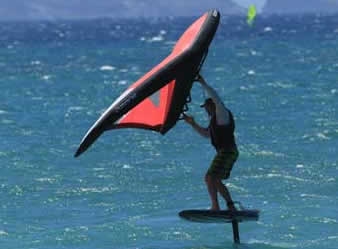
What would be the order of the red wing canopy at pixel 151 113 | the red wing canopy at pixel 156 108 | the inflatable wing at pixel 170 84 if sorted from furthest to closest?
the red wing canopy at pixel 151 113 → the red wing canopy at pixel 156 108 → the inflatable wing at pixel 170 84

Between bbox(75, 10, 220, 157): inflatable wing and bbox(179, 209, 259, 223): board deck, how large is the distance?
1.14 meters

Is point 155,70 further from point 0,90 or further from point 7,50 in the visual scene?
point 7,50

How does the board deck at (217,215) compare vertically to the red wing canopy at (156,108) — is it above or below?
below

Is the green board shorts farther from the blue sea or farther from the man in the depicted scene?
the blue sea

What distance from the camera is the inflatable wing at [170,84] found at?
39.9 ft

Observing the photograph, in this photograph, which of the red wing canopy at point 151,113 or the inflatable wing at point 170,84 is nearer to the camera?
the inflatable wing at point 170,84

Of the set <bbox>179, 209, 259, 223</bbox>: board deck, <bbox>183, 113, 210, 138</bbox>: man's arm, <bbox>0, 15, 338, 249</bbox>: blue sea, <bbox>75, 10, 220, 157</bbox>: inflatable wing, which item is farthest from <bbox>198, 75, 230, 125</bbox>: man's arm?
<bbox>0, 15, 338, 249</bbox>: blue sea

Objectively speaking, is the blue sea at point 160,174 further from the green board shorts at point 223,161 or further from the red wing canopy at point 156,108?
the red wing canopy at point 156,108

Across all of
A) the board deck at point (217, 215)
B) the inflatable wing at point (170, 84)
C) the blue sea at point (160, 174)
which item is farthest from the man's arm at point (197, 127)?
the blue sea at point (160, 174)

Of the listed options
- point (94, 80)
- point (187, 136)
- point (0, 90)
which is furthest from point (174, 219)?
point (94, 80)

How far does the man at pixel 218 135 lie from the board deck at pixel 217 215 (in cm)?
8

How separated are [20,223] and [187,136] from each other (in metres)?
8.98

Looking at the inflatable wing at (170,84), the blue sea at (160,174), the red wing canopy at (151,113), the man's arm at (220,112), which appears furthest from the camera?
the blue sea at (160,174)

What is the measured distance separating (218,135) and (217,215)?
101 centimetres
